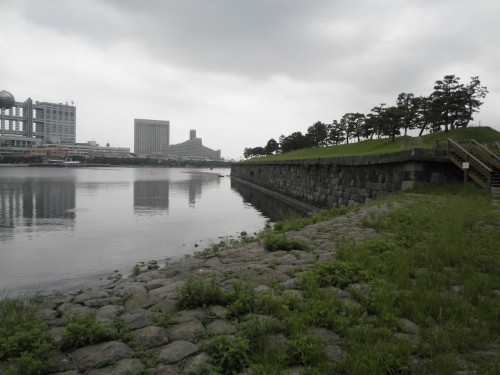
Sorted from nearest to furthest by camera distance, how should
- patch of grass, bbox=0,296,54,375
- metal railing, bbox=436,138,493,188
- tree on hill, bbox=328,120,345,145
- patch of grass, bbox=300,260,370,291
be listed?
1. patch of grass, bbox=0,296,54,375
2. patch of grass, bbox=300,260,370,291
3. metal railing, bbox=436,138,493,188
4. tree on hill, bbox=328,120,345,145

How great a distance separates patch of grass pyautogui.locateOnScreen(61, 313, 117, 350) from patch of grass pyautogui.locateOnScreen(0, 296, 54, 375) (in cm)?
17

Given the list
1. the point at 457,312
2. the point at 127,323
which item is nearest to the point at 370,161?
the point at 457,312

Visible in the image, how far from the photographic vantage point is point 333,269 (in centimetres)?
556

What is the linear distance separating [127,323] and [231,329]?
135 centimetres

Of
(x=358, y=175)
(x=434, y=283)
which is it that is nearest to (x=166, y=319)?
(x=434, y=283)

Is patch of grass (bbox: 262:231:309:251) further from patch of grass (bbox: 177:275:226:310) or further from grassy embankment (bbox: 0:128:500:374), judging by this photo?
patch of grass (bbox: 177:275:226:310)

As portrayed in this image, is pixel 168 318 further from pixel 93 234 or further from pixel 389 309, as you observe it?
pixel 93 234

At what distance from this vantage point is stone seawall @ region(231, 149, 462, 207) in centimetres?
1539

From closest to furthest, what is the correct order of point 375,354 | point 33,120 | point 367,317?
point 375,354 < point 367,317 < point 33,120

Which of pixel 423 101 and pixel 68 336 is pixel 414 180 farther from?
pixel 423 101

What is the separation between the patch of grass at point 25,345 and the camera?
313 cm

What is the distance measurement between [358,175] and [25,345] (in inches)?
758

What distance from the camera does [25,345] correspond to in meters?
3.48

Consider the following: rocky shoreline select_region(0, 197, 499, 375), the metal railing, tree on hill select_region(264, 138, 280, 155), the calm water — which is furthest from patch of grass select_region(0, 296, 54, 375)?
tree on hill select_region(264, 138, 280, 155)
